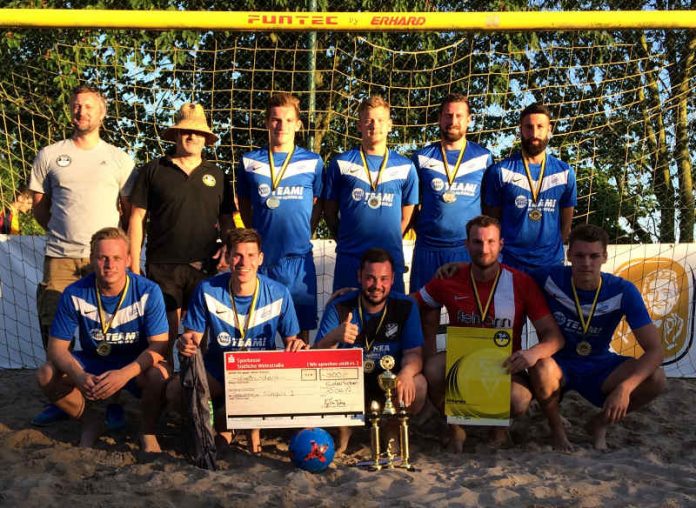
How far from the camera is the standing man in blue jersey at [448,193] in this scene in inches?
190

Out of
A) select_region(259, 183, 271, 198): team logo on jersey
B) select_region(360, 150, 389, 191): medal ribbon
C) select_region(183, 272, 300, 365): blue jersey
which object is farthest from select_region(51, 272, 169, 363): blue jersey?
select_region(360, 150, 389, 191): medal ribbon

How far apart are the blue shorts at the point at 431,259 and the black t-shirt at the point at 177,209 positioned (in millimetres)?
1316

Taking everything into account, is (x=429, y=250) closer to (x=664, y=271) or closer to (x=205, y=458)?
(x=205, y=458)

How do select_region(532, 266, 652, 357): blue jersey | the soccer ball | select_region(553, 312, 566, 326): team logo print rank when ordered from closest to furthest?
the soccer ball < select_region(532, 266, 652, 357): blue jersey < select_region(553, 312, 566, 326): team logo print

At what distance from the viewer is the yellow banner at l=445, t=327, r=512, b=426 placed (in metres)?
4.10

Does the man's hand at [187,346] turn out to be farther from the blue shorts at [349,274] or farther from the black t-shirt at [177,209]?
the blue shorts at [349,274]

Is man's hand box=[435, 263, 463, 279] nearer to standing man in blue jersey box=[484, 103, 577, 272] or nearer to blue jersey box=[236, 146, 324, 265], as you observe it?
standing man in blue jersey box=[484, 103, 577, 272]

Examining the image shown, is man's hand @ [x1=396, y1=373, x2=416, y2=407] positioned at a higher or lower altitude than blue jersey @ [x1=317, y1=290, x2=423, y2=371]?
lower

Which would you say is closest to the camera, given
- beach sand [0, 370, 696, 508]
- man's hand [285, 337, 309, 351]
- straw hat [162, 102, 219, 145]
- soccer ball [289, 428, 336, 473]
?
beach sand [0, 370, 696, 508]

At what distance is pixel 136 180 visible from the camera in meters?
4.71

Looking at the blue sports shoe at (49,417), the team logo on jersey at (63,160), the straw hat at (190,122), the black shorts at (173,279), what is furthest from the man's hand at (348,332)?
the team logo on jersey at (63,160)

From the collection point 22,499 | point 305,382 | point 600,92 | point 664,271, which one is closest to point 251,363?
point 305,382

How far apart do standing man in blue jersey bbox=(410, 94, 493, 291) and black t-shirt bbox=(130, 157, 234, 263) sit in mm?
1330

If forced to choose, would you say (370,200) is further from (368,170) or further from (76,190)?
(76,190)
